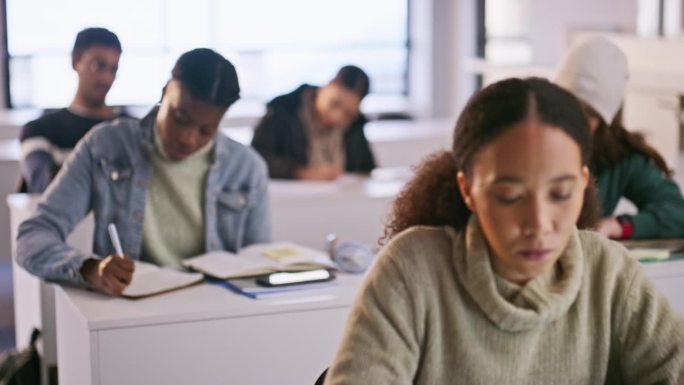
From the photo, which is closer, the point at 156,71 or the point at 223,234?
the point at 223,234

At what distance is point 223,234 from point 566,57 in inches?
42.0

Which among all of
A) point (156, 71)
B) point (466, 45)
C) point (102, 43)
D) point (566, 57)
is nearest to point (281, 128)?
point (102, 43)

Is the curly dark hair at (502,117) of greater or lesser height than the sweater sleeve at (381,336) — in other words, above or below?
above

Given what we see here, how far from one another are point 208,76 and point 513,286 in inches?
55.6

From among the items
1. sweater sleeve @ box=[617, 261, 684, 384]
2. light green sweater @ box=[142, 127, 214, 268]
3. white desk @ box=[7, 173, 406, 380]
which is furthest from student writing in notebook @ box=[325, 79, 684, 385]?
white desk @ box=[7, 173, 406, 380]

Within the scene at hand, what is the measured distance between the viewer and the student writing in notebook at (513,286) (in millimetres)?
1572

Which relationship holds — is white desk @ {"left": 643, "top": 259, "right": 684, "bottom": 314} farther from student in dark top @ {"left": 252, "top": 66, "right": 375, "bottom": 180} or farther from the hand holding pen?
student in dark top @ {"left": 252, "top": 66, "right": 375, "bottom": 180}

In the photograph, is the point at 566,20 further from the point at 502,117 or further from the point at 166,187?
the point at 502,117

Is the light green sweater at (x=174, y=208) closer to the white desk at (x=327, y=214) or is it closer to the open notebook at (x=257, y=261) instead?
the open notebook at (x=257, y=261)

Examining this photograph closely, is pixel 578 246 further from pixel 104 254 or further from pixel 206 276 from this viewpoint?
pixel 104 254

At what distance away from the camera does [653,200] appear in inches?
127

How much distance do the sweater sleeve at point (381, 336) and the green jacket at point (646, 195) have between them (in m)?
1.65

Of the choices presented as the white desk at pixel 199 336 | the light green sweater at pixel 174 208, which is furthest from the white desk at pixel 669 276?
the light green sweater at pixel 174 208

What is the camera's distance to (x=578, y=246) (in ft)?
5.59
